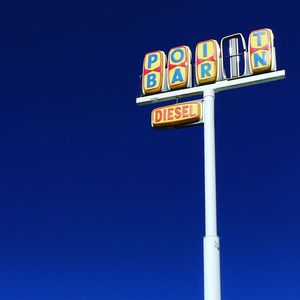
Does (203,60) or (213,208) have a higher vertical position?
(203,60)

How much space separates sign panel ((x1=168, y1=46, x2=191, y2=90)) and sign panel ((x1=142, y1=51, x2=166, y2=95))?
0.70 feet

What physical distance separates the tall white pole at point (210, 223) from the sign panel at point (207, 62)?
0.67 meters

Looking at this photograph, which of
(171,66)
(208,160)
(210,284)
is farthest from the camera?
(171,66)

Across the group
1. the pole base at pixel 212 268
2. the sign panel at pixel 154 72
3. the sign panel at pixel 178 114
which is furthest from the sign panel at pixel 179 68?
the pole base at pixel 212 268

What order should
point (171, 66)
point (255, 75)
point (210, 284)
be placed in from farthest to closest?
1. point (171, 66)
2. point (255, 75)
3. point (210, 284)

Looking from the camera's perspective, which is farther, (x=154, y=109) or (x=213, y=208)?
(x=154, y=109)

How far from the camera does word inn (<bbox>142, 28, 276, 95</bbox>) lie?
39.0 feet

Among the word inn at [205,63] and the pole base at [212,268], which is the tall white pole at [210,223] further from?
the word inn at [205,63]

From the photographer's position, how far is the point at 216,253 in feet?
33.8

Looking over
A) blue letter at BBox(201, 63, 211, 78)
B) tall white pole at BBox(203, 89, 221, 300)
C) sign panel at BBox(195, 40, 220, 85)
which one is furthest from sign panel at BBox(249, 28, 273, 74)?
tall white pole at BBox(203, 89, 221, 300)

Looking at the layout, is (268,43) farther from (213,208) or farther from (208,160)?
(213,208)

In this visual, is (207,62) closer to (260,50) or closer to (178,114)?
(260,50)

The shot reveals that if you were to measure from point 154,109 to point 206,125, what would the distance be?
133 centimetres

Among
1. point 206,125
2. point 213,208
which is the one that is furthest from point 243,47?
point 213,208
